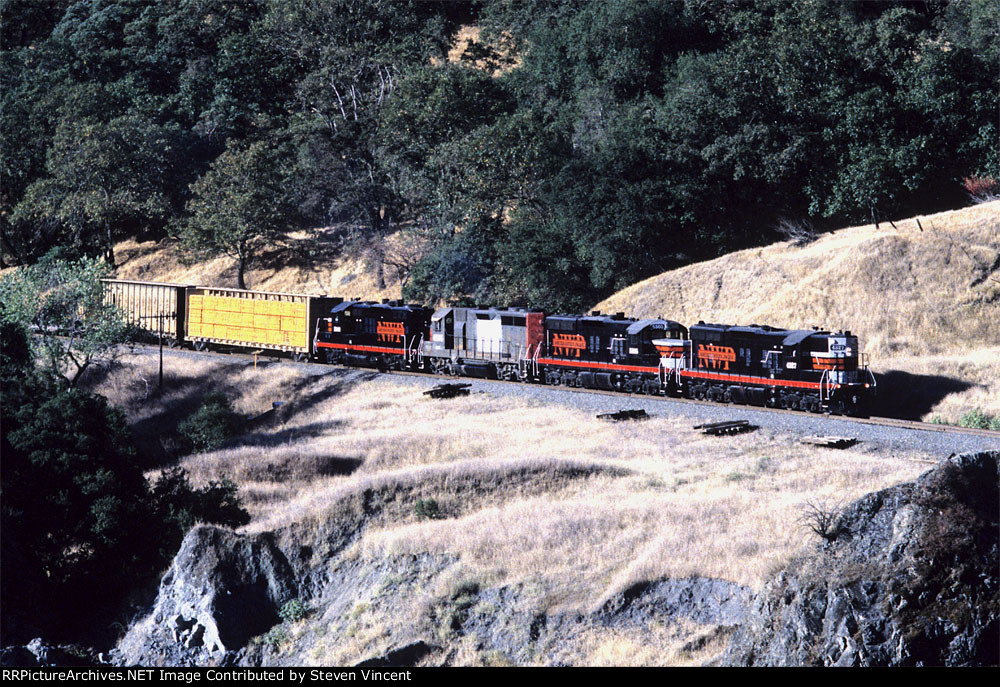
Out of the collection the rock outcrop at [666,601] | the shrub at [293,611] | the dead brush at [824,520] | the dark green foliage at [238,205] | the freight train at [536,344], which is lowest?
the shrub at [293,611]

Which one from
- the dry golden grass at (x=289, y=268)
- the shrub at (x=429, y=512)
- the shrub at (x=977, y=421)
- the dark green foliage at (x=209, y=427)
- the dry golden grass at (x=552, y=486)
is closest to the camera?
the dry golden grass at (x=552, y=486)

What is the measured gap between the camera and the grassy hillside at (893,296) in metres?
46.1

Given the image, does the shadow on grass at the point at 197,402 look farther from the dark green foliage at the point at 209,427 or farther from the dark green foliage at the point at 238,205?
the dark green foliage at the point at 238,205

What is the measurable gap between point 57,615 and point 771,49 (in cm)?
5054

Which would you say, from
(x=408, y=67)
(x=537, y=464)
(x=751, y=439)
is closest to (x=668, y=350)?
(x=751, y=439)

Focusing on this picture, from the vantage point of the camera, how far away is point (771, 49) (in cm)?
6494

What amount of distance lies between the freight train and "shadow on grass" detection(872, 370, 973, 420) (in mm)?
1488

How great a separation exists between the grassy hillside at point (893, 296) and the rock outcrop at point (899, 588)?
68.3 feet

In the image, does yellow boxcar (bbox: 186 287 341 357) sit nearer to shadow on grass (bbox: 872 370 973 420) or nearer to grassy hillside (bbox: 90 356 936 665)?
grassy hillside (bbox: 90 356 936 665)

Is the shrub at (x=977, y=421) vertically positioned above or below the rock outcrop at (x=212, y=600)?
above

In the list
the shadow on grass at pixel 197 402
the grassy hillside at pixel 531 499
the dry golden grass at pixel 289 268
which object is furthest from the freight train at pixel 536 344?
the dry golden grass at pixel 289 268
